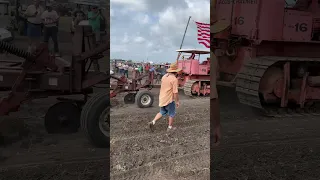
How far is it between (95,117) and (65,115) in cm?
18

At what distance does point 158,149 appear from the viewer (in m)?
1.31

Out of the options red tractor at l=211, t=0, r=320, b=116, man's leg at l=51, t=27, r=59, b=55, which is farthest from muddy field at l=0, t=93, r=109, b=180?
red tractor at l=211, t=0, r=320, b=116

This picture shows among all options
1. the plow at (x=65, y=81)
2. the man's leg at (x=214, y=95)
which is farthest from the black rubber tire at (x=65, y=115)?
the man's leg at (x=214, y=95)

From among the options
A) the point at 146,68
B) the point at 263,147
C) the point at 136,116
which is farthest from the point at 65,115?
the point at 263,147

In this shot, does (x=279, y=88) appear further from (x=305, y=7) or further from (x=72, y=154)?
(x=72, y=154)

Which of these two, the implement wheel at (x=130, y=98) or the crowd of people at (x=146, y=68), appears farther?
the implement wheel at (x=130, y=98)

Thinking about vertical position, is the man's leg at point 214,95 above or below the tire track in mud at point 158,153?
above

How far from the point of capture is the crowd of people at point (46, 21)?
1208 millimetres

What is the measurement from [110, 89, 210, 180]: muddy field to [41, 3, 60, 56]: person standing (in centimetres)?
39

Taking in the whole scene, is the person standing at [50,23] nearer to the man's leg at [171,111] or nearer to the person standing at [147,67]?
Answer: the person standing at [147,67]

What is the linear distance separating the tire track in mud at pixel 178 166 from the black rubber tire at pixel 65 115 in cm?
33

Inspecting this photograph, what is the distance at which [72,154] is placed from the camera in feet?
4.55

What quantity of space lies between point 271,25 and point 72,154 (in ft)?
5.79

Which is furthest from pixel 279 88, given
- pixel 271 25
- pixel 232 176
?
pixel 232 176
